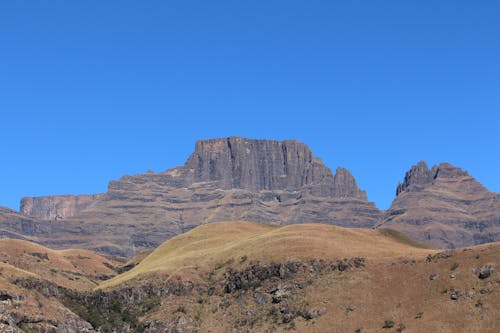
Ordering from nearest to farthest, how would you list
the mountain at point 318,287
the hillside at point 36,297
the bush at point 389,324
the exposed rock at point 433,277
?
the bush at point 389,324
the mountain at point 318,287
the hillside at point 36,297
the exposed rock at point 433,277

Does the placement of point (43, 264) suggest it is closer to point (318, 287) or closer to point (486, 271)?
point (318, 287)

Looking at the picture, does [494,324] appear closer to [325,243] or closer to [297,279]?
[297,279]

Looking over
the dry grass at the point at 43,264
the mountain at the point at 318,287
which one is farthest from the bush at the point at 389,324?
the dry grass at the point at 43,264

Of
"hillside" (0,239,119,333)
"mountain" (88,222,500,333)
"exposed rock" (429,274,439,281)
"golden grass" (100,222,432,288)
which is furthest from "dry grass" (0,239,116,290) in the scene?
"exposed rock" (429,274,439,281)

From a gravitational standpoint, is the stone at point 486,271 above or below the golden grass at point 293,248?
→ below

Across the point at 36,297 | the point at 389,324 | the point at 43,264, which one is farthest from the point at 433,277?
the point at 43,264

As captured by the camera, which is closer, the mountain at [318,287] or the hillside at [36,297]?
the mountain at [318,287]

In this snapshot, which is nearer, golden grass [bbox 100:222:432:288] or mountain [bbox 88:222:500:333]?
mountain [bbox 88:222:500:333]

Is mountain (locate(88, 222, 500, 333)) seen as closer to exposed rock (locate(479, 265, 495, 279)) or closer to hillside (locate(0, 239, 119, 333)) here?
exposed rock (locate(479, 265, 495, 279))

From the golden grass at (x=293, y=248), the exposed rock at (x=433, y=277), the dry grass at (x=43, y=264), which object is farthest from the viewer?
the dry grass at (x=43, y=264)

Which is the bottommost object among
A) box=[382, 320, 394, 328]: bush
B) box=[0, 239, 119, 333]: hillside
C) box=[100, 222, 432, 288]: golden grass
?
box=[382, 320, 394, 328]: bush

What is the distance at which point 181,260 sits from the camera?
157000 mm

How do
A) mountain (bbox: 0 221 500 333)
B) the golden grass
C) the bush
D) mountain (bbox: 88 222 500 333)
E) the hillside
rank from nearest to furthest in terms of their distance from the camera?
the bush < mountain (bbox: 88 222 500 333) < mountain (bbox: 0 221 500 333) < the hillside < the golden grass

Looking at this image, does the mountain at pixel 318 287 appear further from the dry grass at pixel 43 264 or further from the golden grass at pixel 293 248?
the dry grass at pixel 43 264
